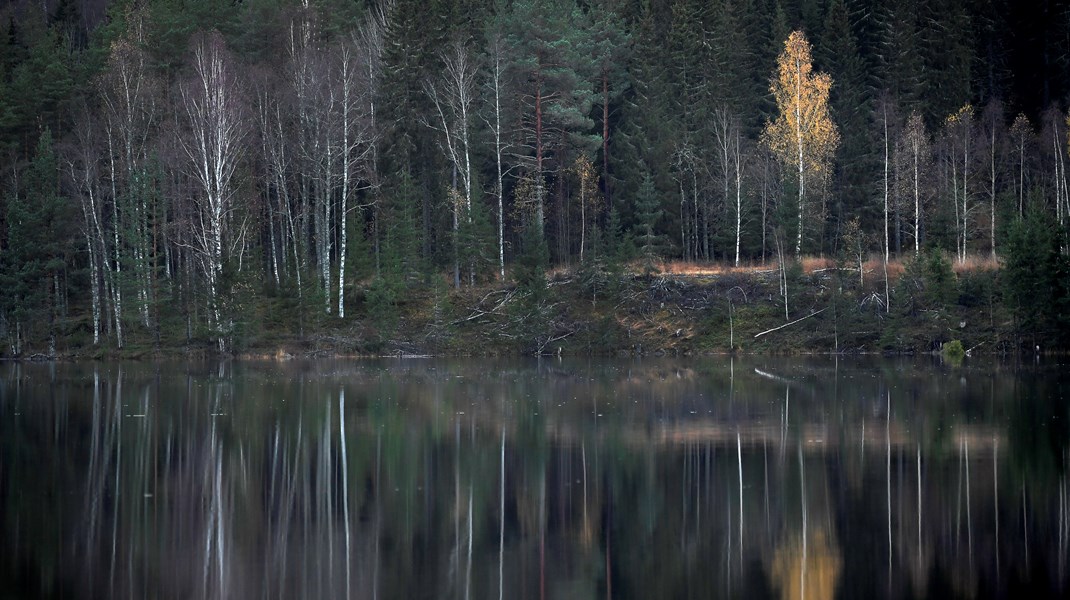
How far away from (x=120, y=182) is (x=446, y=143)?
56.6ft

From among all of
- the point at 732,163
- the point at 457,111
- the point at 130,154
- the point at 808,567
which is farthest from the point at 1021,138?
the point at 808,567

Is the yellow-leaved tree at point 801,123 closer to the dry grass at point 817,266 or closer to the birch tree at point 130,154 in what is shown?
the dry grass at point 817,266

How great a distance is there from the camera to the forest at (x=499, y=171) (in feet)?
172

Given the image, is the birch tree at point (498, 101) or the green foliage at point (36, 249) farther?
the birch tree at point (498, 101)

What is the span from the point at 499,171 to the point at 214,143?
14.6m

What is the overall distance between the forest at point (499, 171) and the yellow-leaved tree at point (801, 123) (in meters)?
0.16

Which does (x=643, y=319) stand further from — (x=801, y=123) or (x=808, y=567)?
(x=808, y=567)

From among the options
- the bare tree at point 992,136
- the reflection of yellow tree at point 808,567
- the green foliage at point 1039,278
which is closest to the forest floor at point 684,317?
the green foliage at point 1039,278

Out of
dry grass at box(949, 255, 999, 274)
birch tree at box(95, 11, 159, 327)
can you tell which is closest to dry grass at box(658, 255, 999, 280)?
dry grass at box(949, 255, 999, 274)

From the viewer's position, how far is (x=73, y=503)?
16.3 metres

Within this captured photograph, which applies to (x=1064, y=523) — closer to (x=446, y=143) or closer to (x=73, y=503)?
(x=73, y=503)

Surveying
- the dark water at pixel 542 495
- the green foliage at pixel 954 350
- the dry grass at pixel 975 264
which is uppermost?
the dry grass at pixel 975 264

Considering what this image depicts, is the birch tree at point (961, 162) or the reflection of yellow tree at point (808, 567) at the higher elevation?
the birch tree at point (961, 162)

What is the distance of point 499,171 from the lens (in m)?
58.5
